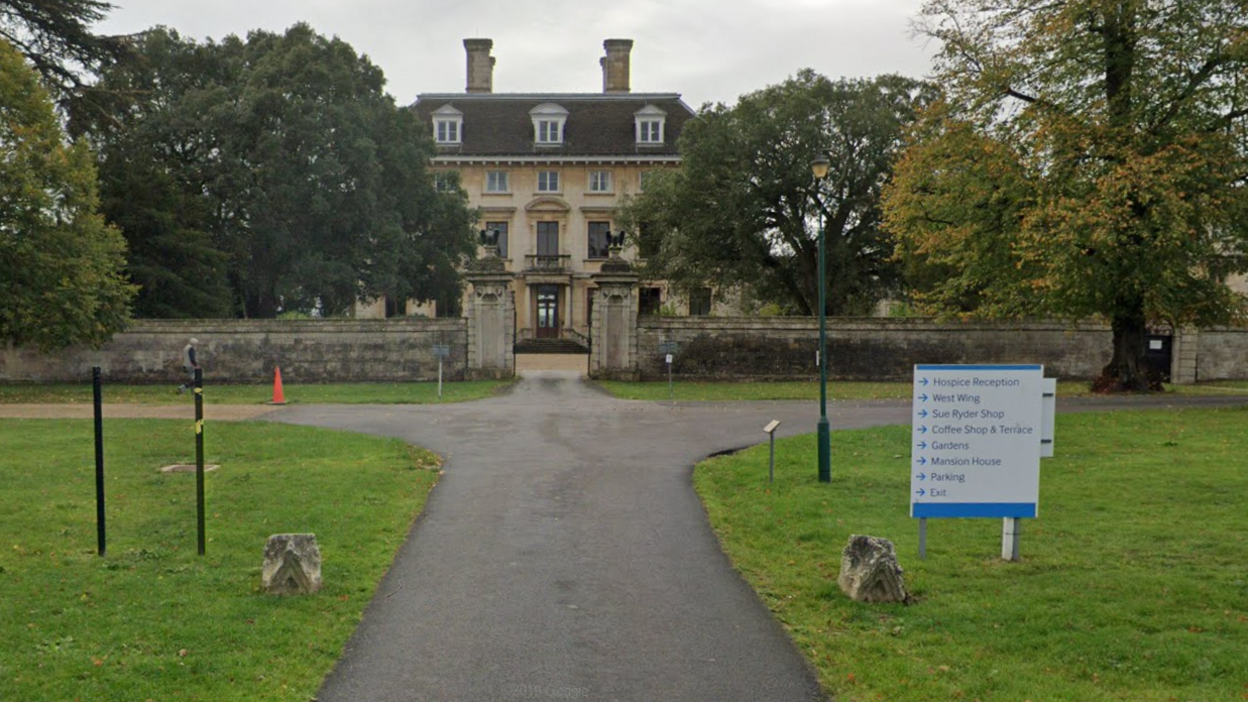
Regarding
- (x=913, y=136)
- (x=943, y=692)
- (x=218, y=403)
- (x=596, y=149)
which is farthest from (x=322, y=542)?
(x=596, y=149)

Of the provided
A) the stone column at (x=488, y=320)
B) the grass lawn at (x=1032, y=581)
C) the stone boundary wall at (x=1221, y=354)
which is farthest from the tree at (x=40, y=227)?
the stone boundary wall at (x=1221, y=354)

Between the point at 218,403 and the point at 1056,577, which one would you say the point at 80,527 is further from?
the point at 218,403

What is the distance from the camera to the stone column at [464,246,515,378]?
3281cm

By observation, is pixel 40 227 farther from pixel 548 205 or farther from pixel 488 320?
pixel 548 205

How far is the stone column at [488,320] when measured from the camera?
32812mm

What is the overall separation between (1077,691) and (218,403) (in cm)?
2481

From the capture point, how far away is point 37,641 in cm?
686

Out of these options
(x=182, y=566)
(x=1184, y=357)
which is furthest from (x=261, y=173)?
(x=1184, y=357)

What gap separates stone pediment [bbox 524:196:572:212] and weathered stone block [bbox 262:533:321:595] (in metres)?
51.8

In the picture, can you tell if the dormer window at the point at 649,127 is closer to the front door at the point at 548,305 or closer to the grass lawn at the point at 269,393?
the front door at the point at 548,305

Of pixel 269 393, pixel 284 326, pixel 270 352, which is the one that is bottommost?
pixel 269 393

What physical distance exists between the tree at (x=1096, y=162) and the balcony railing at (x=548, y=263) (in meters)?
32.5

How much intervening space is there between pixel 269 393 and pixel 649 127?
1373 inches

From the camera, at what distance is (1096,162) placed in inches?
971
